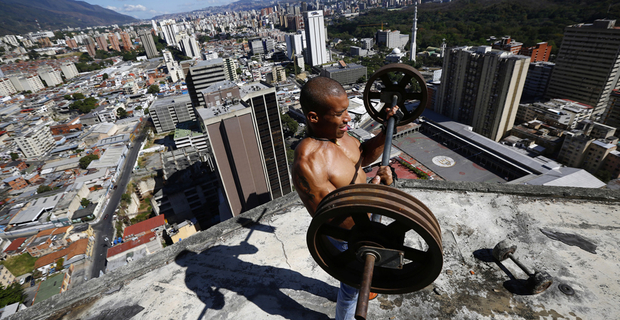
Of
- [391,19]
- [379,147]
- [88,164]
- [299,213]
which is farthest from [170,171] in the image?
[391,19]

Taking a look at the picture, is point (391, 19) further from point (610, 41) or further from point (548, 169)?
point (548, 169)

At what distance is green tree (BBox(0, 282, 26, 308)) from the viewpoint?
2089cm

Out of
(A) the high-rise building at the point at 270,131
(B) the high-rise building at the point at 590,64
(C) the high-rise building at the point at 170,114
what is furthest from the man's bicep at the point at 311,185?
(C) the high-rise building at the point at 170,114

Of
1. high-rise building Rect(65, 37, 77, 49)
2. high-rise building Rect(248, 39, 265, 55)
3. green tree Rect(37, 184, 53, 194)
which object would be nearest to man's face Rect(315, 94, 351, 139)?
green tree Rect(37, 184, 53, 194)

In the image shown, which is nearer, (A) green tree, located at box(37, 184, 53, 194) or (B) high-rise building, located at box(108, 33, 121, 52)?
(A) green tree, located at box(37, 184, 53, 194)

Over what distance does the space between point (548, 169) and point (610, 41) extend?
25.2 meters

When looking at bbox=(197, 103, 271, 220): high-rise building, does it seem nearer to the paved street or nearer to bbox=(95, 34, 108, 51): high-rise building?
the paved street

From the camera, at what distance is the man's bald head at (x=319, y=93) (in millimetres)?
3373

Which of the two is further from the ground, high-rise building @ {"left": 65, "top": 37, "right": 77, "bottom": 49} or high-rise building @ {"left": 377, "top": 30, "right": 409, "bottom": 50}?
high-rise building @ {"left": 65, "top": 37, "right": 77, "bottom": 49}

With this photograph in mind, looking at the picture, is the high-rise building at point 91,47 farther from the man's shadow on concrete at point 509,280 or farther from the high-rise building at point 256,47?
the man's shadow on concrete at point 509,280

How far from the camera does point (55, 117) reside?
6544 cm

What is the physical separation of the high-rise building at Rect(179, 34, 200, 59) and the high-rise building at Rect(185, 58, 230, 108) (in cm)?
7201

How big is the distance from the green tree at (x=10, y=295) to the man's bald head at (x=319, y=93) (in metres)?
31.1

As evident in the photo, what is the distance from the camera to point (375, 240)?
266 cm
